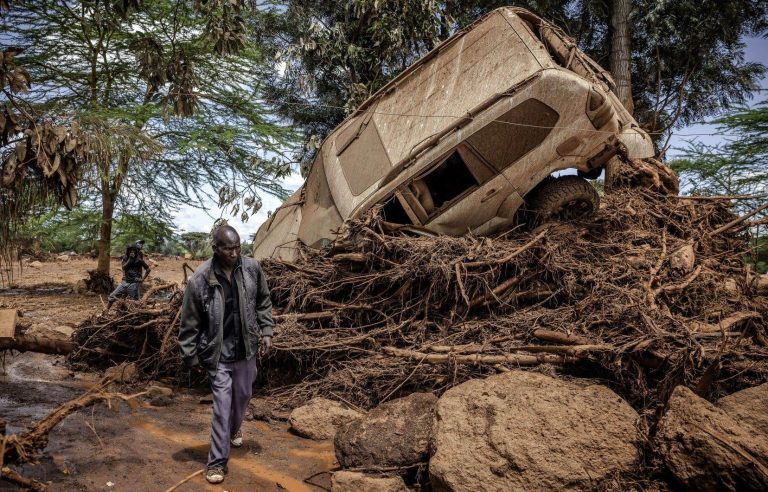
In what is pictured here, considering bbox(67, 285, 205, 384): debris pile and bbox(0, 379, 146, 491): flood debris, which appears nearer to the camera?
bbox(0, 379, 146, 491): flood debris

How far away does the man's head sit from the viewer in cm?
358

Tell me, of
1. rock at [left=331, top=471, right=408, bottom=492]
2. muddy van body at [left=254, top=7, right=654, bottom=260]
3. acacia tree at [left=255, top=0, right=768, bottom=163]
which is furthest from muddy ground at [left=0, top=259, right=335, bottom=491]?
acacia tree at [left=255, top=0, right=768, bottom=163]

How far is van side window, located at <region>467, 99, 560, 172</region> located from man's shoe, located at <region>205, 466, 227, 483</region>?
3760 millimetres

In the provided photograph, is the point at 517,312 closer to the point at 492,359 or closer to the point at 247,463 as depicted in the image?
the point at 492,359

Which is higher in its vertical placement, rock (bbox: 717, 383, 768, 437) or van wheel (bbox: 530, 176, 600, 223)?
van wheel (bbox: 530, 176, 600, 223)

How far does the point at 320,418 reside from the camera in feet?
14.7

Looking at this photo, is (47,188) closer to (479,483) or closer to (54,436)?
(54,436)

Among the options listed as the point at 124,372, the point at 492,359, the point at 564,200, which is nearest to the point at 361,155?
the point at 564,200

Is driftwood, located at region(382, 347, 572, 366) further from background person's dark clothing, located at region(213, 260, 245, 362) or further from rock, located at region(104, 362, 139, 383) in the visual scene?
rock, located at region(104, 362, 139, 383)

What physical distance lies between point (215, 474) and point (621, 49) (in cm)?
1246

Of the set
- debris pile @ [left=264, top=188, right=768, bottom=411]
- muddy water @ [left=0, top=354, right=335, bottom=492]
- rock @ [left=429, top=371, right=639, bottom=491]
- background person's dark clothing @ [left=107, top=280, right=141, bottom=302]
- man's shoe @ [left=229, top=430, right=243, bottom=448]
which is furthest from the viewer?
background person's dark clothing @ [left=107, top=280, right=141, bottom=302]

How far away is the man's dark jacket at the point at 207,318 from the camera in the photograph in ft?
11.7

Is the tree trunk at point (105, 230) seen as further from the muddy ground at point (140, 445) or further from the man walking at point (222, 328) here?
the man walking at point (222, 328)

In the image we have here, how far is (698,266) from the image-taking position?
5.64 metres
